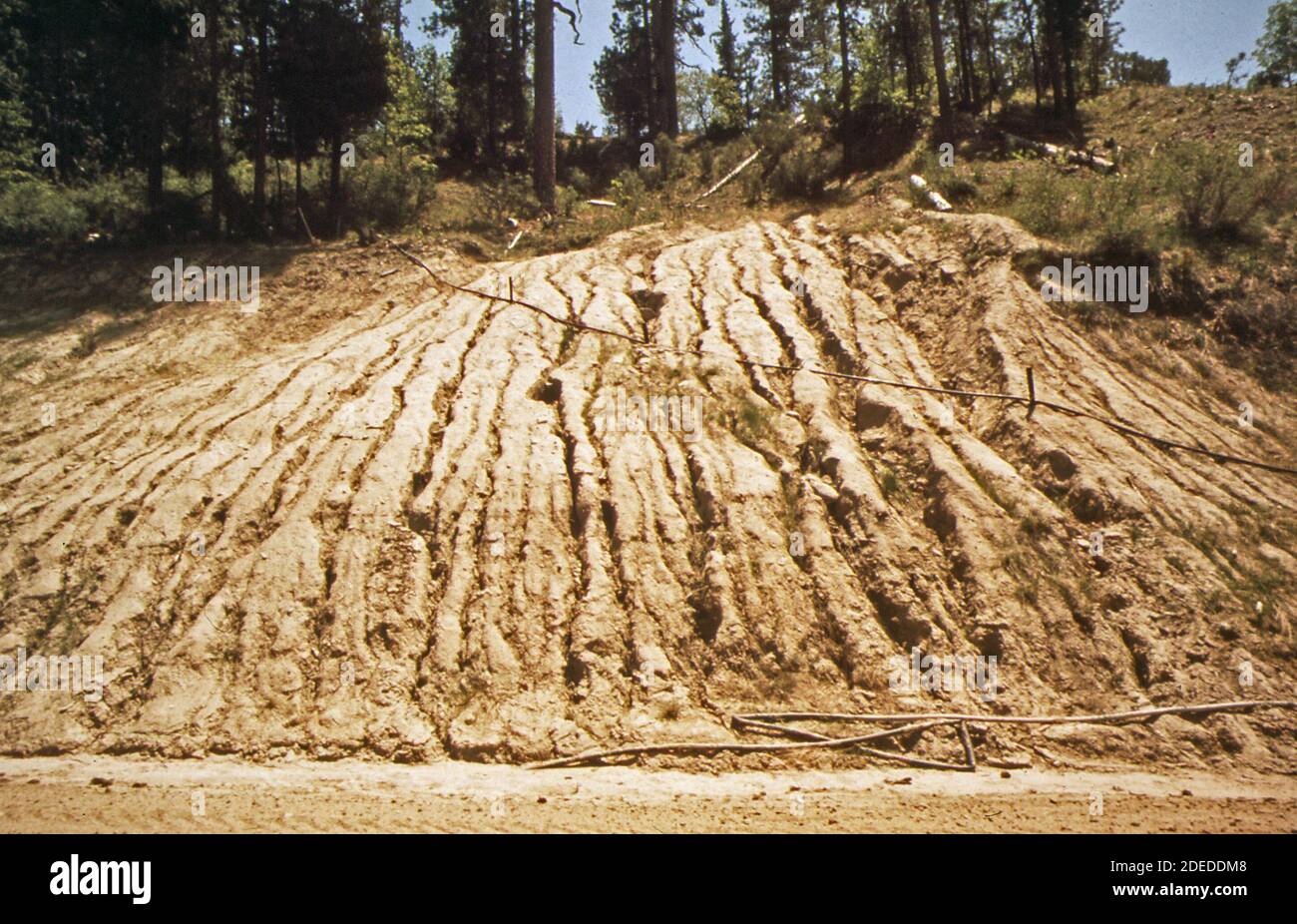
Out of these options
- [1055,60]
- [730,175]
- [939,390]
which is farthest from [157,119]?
[1055,60]

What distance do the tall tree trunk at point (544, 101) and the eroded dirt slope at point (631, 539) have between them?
27.0ft

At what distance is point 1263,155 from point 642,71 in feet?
62.9

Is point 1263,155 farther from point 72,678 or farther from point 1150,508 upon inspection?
point 72,678

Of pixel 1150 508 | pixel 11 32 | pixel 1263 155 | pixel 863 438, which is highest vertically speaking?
pixel 11 32

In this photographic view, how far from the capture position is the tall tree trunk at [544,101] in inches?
778

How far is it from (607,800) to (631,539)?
3141 millimetres

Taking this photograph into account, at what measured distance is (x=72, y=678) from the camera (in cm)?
815

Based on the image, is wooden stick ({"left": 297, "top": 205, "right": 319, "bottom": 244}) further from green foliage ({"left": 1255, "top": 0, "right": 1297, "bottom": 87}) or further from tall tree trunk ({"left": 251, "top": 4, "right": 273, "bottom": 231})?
green foliage ({"left": 1255, "top": 0, "right": 1297, "bottom": 87})

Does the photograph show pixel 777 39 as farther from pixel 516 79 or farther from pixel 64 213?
pixel 64 213

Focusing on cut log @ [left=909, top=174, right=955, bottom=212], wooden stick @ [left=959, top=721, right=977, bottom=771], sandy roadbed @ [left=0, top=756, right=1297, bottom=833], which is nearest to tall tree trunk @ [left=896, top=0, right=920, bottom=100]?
cut log @ [left=909, top=174, right=955, bottom=212]

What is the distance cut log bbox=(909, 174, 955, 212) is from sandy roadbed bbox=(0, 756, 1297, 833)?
1056cm

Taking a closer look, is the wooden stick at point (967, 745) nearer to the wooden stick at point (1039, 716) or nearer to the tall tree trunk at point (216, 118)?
the wooden stick at point (1039, 716)

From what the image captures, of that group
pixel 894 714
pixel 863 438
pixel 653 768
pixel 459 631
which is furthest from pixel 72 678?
pixel 863 438

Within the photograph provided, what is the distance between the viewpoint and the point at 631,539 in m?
9.18
